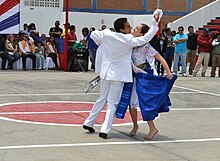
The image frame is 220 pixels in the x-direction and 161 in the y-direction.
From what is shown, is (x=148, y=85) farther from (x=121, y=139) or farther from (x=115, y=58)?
(x=121, y=139)

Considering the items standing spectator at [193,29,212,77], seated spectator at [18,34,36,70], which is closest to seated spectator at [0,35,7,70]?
seated spectator at [18,34,36,70]

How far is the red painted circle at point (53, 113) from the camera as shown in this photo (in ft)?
31.2

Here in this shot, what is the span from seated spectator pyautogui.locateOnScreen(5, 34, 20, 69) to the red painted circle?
28.1 ft

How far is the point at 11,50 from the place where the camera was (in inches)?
777

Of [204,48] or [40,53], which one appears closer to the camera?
[204,48]

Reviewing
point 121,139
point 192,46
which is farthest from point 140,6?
point 121,139

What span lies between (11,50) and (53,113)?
395 inches

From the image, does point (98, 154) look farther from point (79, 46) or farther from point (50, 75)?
point (79, 46)

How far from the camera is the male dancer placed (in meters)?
7.81

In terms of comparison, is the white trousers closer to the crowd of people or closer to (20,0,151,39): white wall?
the crowd of people

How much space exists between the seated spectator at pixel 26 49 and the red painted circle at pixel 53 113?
8600 mm

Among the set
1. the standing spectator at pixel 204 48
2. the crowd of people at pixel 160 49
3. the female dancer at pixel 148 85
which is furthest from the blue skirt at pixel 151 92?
the standing spectator at pixel 204 48

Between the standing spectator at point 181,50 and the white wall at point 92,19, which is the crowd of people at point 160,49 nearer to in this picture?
the standing spectator at point 181,50

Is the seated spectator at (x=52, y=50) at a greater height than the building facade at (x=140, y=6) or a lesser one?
lesser
